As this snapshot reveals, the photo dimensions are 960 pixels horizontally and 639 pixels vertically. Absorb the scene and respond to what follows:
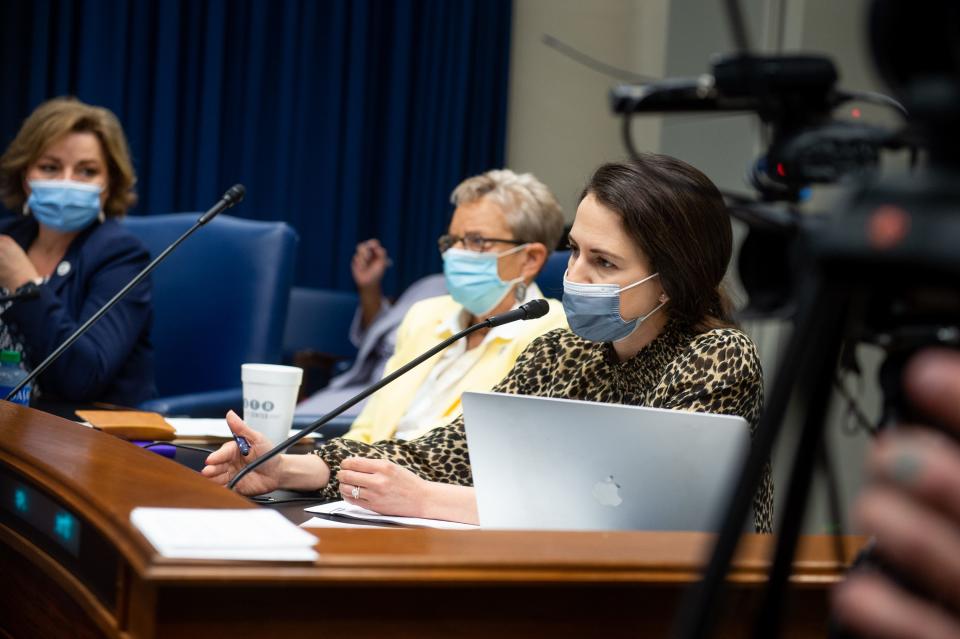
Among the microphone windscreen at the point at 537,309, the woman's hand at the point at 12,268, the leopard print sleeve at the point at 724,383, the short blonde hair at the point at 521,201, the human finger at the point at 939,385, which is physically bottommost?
the woman's hand at the point at 12,268

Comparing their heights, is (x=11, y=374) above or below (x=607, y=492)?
below

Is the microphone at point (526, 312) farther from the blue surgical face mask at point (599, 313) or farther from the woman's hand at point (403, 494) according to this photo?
the woman's hand at point (403, 494)

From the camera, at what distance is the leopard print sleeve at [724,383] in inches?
55.9

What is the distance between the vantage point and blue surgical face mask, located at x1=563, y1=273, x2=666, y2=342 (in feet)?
5.17

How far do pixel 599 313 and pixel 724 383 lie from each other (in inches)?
9.2

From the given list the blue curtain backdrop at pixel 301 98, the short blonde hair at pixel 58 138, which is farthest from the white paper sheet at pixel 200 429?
the blue curtain backdrop at pixel 301 98

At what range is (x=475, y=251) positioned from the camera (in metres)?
2.38

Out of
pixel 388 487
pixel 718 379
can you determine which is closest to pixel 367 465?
pixel 388 487

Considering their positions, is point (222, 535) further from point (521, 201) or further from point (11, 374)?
point (521, 201)

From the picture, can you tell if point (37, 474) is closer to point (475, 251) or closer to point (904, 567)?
point (904, 567)

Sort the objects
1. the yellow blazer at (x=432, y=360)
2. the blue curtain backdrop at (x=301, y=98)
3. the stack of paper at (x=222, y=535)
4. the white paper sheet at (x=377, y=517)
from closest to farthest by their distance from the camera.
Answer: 1. the stack of paper at (x=222, y=535)
2. the white paper sheet at (x=377, y=517)
3. the yellow blazer at (x=432, y=360)
4. the blue curtain backdrop at (x=301, y=98)

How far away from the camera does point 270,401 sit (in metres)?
1.58

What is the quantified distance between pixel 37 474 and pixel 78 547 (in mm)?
149

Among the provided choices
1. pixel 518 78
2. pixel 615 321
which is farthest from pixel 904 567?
pixel 518 78
